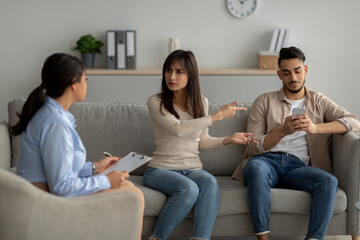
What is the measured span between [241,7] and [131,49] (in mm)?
1116

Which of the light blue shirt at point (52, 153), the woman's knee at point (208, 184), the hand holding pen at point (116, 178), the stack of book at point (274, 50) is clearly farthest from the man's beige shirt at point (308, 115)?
the stack of book at point (274, 50)

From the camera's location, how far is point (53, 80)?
2.06 metres

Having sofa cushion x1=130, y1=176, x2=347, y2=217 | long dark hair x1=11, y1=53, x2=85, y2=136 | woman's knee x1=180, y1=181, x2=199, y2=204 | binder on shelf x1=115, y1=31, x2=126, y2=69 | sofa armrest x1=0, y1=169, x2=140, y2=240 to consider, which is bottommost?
sofa cushion x1=130, y1=176, x2=347, y2=217

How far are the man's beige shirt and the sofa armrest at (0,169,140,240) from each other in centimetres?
111

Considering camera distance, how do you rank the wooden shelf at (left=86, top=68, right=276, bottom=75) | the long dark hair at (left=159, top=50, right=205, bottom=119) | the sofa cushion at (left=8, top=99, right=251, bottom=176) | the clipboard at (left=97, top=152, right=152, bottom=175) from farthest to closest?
the wooden shelf at (left=86, top=68, right=276, bottom=75) → the sofa cushion at (left=8, top=99, right=251, bottom=176) → the long dark hair at (left=159, top=50, right=205, bottom=119) → the clipboard at (left=97, top=152, right=152, bottom=175)

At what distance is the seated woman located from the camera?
199 centimetres

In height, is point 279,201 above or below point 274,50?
below

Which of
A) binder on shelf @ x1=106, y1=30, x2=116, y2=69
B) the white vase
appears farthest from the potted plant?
the white vase

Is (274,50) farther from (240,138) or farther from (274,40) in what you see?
(240,138)

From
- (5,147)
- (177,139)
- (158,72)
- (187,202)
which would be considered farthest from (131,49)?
(187,202)

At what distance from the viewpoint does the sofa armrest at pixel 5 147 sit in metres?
3.02

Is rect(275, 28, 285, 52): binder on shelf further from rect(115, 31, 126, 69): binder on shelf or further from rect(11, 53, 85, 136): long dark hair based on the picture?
rect(11, 53, 85, 136): long dark hair

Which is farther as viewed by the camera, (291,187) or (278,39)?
(278,39)

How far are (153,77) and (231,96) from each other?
0.72 metres
